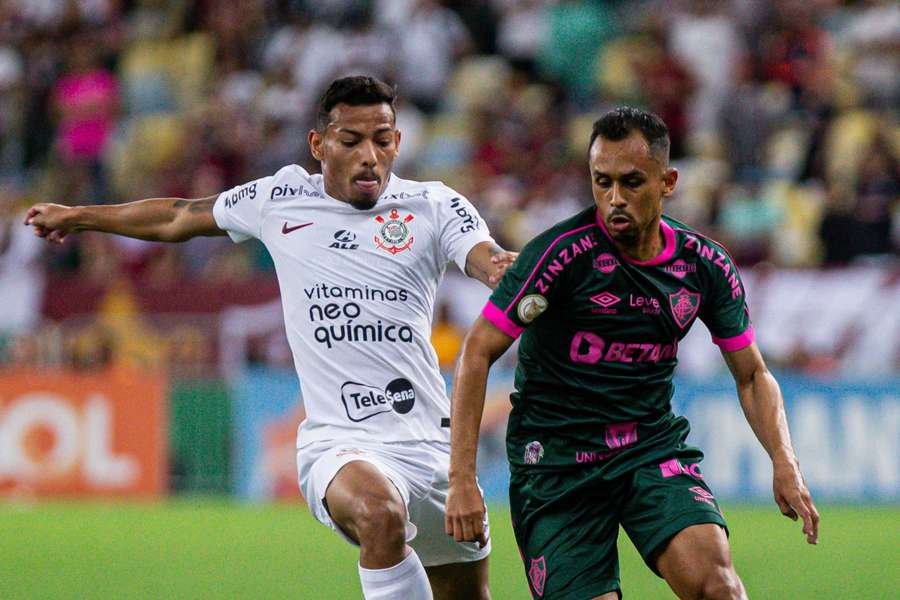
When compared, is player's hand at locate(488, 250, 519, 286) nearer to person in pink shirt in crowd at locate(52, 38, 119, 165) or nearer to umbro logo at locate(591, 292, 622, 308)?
umbro logo at locate(591, 292, 622, 308)

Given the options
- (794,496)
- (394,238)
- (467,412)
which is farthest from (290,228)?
(794,496)

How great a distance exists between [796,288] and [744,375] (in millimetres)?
8354

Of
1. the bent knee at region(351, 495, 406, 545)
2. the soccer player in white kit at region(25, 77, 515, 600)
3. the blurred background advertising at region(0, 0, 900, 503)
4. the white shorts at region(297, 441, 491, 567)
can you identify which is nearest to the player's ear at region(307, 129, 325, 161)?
the soccer player in white kit at region(25, 77, 515, 600)

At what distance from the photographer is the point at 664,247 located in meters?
5.44

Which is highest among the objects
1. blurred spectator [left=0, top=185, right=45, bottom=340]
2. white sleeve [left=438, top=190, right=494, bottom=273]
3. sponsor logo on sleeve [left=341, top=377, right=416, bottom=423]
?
blurred spectator [left=0, top=185, right=45, bottom=340]

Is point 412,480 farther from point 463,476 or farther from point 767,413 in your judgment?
point 767,413

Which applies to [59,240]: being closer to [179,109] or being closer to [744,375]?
[744,375]

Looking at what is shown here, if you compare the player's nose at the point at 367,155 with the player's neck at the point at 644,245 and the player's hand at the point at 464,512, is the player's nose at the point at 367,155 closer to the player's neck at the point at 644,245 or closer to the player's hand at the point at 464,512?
the player's neck at the point at 644,245

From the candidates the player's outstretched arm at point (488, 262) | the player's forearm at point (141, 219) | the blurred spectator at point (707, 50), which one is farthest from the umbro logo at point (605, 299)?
the blurred spectator at point (707, 50)

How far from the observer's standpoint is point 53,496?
1479 centimetres

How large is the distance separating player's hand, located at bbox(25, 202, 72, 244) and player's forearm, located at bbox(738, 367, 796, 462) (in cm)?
295

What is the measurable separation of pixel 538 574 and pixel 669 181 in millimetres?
1447

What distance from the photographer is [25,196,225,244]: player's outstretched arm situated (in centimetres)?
644

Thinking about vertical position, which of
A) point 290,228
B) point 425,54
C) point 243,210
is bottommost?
point 290,228
